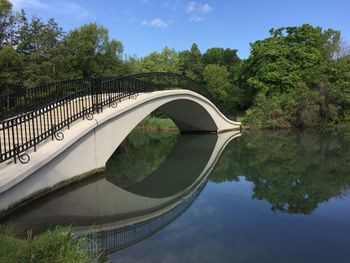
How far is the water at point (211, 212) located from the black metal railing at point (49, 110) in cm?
137

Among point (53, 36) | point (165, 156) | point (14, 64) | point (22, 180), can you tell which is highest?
point (53, 36)

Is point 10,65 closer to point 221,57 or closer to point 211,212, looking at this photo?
point 211,212

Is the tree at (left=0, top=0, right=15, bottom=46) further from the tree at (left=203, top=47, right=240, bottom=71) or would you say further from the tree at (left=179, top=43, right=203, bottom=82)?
the tree at (left=203, top=47, right=240, bottom=71)

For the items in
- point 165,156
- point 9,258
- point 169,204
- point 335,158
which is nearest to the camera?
point 9,258

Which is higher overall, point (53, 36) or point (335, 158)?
point (53, 36)

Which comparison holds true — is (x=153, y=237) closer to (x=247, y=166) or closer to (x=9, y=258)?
(x=9, y=258)

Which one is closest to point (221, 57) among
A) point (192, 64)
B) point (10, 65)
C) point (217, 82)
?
point (192, 64)

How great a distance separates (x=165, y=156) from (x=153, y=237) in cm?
1006

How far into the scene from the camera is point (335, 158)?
13859mm

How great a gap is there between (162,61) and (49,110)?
38.9 meters

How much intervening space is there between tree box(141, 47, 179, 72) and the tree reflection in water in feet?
94.5

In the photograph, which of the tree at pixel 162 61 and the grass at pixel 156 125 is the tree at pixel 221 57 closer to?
the tree at pixel 162 61

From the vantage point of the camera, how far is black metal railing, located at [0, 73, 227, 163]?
7946 millimetres

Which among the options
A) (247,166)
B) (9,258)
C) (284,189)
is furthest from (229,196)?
(9,258)
